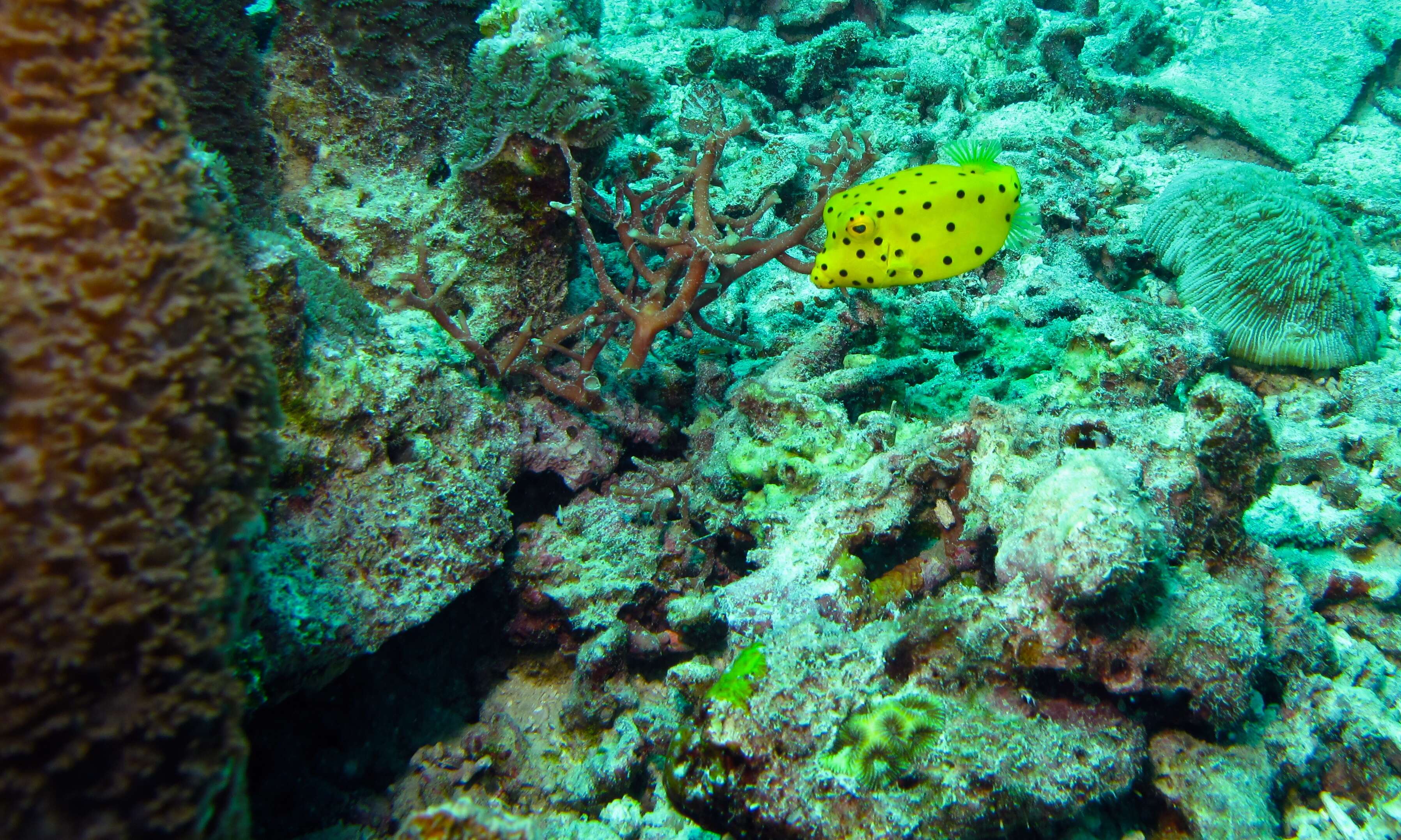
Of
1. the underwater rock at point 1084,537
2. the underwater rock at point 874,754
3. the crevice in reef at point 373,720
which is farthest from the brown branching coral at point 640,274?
the underwater rock at point 874,754

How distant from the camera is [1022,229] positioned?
2.93 meters

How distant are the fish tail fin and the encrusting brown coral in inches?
118

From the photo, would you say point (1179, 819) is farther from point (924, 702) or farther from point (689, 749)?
point (689, 749)

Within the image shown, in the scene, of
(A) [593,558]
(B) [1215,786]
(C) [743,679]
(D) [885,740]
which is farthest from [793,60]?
(B) [1215,786]

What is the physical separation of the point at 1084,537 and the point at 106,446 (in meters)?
2.98

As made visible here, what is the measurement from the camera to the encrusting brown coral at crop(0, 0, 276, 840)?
47.7 inches

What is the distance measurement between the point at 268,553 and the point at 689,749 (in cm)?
207

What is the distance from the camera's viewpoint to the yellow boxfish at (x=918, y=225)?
2.60m

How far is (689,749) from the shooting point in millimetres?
2613

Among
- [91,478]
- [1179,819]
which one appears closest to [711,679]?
[1179,819]

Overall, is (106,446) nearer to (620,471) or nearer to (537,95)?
(537,95)

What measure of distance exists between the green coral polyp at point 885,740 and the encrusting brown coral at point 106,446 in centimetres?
198

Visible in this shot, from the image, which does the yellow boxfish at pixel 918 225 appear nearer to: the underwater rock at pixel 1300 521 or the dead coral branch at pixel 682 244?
the dead coral branch at pixel 682 244

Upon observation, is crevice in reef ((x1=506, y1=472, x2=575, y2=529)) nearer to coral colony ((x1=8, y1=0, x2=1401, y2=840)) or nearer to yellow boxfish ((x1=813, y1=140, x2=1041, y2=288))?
coral colony ((x1=8, y1=0, x2=1401, y2=840))
